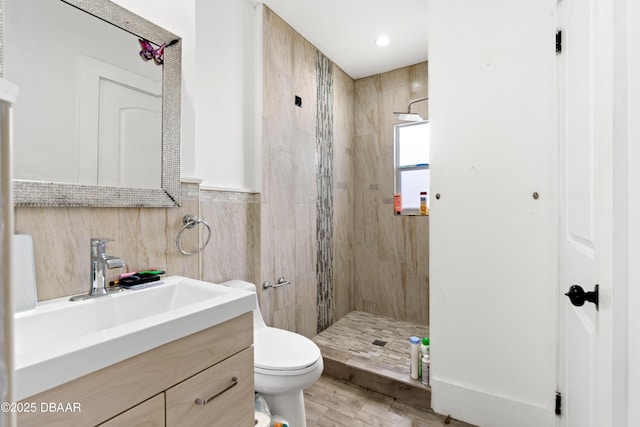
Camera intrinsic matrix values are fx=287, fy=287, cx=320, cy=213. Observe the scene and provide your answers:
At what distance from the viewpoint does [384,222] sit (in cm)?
294

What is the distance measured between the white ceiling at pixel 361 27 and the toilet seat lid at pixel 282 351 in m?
2.14

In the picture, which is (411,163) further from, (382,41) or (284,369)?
(284,369)

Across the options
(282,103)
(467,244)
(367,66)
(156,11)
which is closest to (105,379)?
(156,11)

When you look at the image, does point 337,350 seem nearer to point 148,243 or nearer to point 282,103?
point 148,243

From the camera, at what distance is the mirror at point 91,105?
91 cm

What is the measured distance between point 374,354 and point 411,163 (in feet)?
5.83

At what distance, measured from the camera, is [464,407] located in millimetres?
1601

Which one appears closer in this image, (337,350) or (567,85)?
(567,85)

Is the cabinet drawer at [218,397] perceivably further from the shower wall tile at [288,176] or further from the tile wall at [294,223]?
the shower wall tile at [288,176]

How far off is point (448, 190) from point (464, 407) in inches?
47.9

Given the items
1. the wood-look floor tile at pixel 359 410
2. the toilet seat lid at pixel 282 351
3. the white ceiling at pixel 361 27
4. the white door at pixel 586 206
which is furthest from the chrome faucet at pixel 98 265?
the white ceiling at pixel 361 27

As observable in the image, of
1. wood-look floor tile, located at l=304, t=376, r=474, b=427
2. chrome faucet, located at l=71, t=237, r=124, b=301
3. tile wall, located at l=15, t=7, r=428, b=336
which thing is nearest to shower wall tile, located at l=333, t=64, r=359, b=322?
tile wall, located at l=15, t=7, r=428, b=336

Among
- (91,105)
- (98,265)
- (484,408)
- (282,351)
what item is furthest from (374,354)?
(91,105)

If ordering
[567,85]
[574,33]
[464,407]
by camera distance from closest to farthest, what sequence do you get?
[574,33], [567,85], [464,407]
